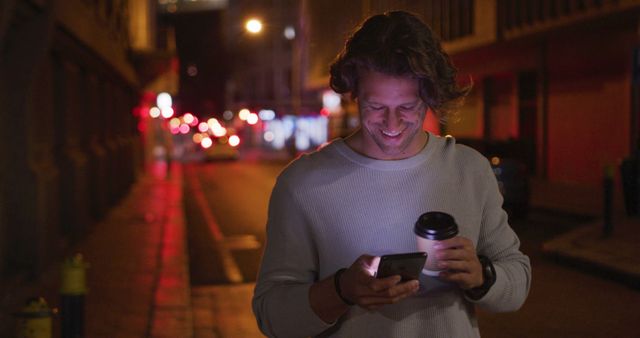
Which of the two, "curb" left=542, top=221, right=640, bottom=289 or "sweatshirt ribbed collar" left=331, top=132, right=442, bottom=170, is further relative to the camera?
"curb" left=542, top=221, right=640, bottom=289

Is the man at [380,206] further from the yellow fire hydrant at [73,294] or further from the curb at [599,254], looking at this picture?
the curb at [599,254]

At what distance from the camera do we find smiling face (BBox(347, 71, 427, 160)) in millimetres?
2279

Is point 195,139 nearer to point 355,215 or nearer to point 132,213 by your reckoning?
point 132,213

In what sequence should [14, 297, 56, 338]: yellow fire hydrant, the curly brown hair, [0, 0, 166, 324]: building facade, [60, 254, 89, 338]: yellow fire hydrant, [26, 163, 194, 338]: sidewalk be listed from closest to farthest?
1. the curly brown hair
2. [14, 297, 56, 338]: yellow fire hydrant
3. [60, 254, 89, 338]: yellow fire hydrant
4. [26, 163, 194, 338]: sidewalk
5. [0, 0, 166, 324]: building facade

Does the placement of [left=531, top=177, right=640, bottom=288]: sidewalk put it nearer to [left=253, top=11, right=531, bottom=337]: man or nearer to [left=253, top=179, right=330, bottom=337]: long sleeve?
[left=253, top=11, right=531, bottom=337]: man

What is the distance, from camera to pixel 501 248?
2.46 metres

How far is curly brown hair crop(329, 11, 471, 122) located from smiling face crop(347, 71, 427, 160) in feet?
0.08

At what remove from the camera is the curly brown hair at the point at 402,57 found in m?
2.24

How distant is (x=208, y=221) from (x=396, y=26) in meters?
16.7

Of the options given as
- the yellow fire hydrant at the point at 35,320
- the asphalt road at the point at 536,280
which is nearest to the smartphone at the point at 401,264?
the yellow fire hydrant at the point at 35,320

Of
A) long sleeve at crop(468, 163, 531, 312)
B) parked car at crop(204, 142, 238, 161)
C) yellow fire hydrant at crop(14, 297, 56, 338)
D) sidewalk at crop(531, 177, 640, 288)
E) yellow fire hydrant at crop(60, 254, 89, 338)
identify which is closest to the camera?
long sleeve at crop(468, 163, 531, 312)

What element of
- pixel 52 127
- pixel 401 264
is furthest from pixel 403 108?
pixel 52 127

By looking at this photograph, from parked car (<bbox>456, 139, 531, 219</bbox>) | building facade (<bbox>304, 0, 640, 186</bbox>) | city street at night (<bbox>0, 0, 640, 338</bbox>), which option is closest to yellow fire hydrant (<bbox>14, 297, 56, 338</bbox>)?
city street at night (<bbox>0, 0, 640, 338</bbox>)

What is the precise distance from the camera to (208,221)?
18641mm
